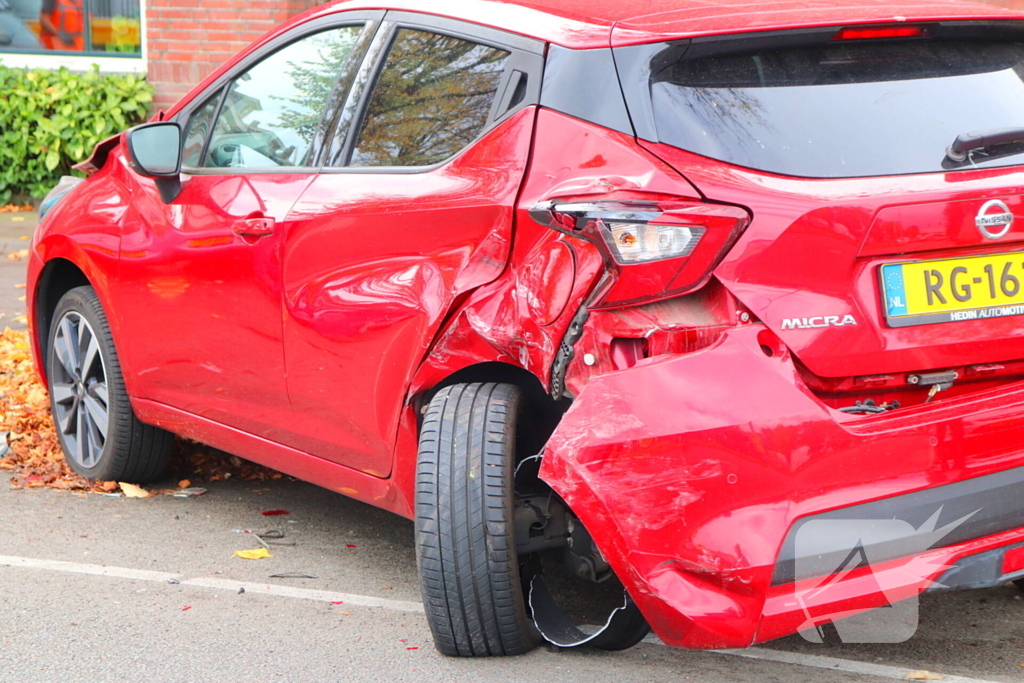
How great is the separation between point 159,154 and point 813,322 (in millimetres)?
2554

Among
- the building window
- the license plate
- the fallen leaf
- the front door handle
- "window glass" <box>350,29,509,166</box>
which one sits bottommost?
the fallen leaf


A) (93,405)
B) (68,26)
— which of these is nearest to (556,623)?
(93,405)

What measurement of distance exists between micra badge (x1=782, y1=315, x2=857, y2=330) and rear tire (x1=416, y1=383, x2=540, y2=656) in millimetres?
815

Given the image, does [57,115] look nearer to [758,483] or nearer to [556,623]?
[556,623]

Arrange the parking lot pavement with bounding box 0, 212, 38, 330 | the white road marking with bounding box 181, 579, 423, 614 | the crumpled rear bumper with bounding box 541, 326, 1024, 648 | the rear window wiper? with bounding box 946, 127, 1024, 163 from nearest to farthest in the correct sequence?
1. the crumpled rear bumper with bounding box 541, 326, 1024, 648
2. the rear window wiper? with bounding box 946, 127, 1024, 163
3. the white road marking with bounding box 181, 579, 423, 614
4. the parking lot pavement with bounding box 0, 212, 38, 330

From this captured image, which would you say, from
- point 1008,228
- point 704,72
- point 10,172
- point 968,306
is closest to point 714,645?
point 968,306

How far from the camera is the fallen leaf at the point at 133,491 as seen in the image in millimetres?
4852

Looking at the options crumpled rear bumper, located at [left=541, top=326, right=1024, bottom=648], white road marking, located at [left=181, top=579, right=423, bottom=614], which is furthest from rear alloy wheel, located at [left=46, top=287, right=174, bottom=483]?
crumpled rear bumper, located at [left=541, top=326, right=1024, bottom=648]

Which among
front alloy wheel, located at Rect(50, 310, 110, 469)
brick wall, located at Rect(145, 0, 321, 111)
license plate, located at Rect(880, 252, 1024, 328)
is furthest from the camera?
brick wall, located at Rect(145, 0, 321, 111)

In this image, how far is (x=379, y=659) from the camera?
328 cm

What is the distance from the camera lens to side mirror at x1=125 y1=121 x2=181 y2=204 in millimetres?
4180

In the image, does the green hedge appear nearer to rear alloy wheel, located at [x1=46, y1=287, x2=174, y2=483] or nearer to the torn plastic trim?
rear alloy wheel, located at [x1=46, y1=287, x2=174, y2=483]

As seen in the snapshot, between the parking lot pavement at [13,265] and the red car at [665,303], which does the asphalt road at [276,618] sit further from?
the parking lot pavement at [13,265]

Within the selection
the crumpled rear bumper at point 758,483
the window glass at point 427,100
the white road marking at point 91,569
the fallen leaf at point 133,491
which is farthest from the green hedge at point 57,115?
the crumpled rear bumper at point 758,483
